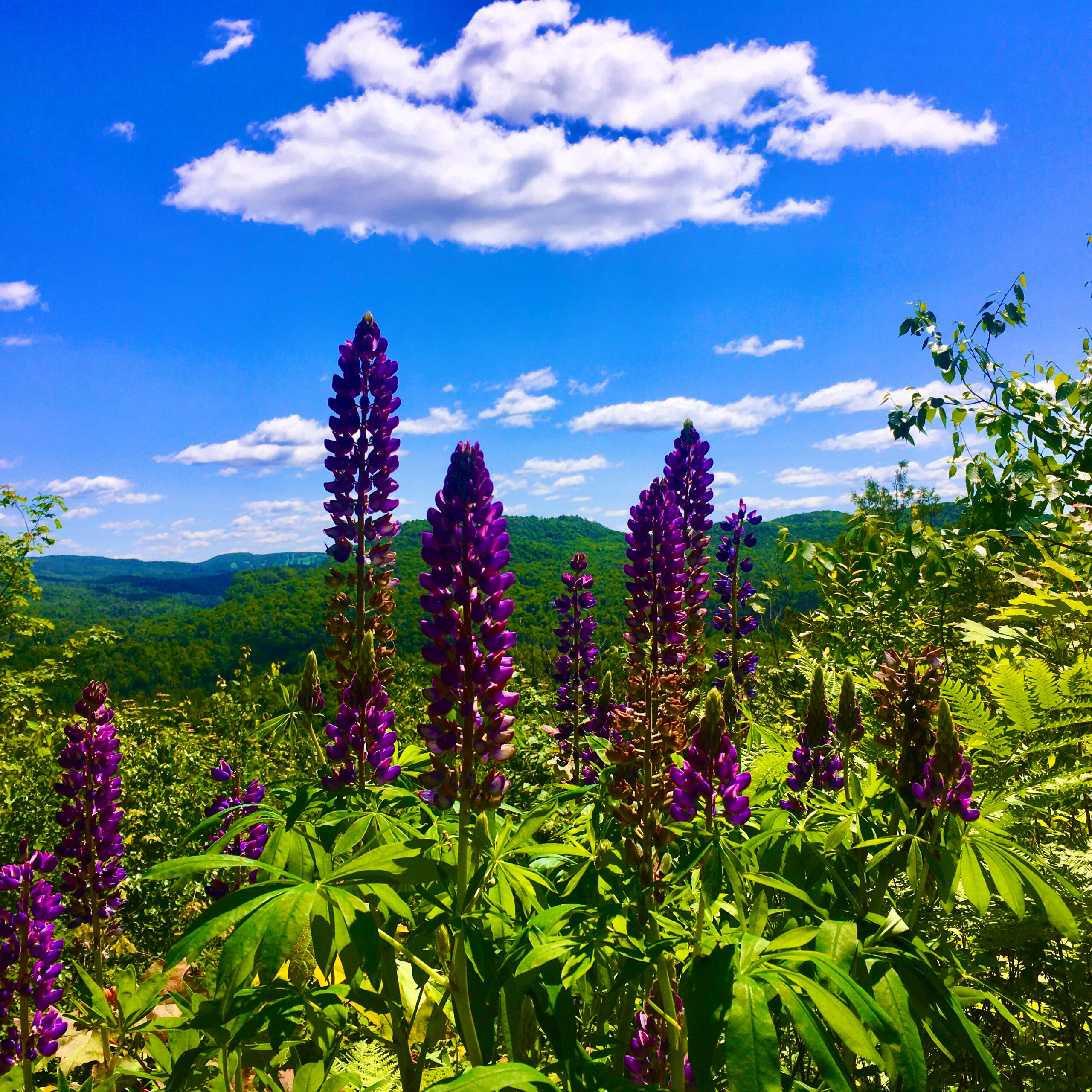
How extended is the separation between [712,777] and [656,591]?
1122 mm

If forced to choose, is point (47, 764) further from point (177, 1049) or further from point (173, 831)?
point (177, 1049)

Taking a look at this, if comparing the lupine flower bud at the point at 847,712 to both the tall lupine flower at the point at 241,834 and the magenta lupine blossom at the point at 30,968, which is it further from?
the magenta lupine blossom at the point at 30,968

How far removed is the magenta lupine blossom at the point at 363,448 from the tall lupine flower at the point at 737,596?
9.56ft

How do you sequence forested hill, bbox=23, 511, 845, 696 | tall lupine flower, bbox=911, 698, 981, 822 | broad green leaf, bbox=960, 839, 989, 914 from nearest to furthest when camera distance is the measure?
broad green leaf, bbox=960, 839, 989, 914
tall lupine flower, bbox=911, 698, 981, 822
forested hill, bbox=23, 511, 845, 696

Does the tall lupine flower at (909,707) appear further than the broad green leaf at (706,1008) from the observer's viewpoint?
Yes

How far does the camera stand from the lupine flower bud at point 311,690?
364 centimetres

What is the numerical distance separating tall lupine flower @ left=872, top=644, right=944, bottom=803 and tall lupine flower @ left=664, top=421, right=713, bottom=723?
1.76 meters

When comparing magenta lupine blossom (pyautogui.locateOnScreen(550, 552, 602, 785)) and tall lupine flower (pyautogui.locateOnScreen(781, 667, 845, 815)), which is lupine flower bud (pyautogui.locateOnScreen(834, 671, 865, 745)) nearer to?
tall lupine flower (pyautogui.locateOnScreen(781, 667, 845, 815))

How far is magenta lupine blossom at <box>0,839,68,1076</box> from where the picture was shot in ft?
12.4

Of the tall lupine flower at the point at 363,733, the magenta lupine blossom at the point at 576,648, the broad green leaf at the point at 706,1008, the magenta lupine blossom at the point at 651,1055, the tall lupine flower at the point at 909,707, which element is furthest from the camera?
the magenta lupine blossom at the point at 576,648

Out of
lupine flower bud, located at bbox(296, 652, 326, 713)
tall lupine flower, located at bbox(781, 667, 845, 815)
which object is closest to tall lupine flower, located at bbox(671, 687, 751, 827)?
tall lupine flower, located at bbox(781, 667, 845, 815)

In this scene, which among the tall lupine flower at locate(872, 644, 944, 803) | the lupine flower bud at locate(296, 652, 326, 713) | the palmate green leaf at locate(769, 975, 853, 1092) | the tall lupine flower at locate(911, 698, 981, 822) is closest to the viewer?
the palmate green leaf at locate(769, 975, 853, 1092)

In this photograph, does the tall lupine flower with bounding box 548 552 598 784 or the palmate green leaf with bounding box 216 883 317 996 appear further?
the tall lupine flower with bounding box 548 552 598 784

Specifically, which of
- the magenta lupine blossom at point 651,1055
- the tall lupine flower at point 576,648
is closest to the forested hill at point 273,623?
the tall lupine flower at point 576,648
